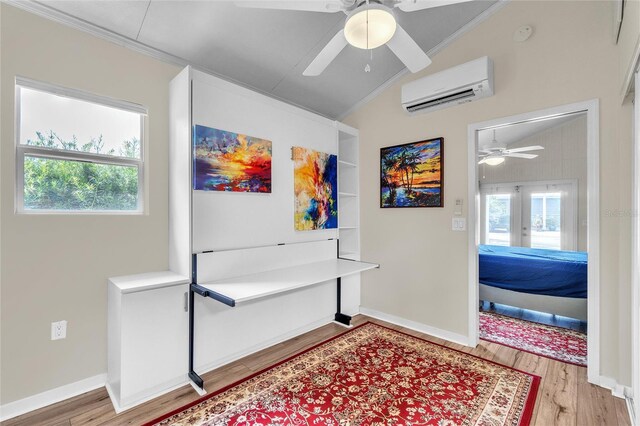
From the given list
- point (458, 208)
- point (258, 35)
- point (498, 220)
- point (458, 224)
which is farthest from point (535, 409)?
point (498, 220)

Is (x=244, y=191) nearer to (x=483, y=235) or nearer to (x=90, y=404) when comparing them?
(x=90, y=404)

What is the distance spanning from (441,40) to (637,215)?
2.28m

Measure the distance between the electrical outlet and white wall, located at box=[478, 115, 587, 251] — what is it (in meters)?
7.15

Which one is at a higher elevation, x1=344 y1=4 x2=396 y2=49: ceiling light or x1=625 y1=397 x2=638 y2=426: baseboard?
x1=344 y1=4 x2=396 y2=49: ceiling light

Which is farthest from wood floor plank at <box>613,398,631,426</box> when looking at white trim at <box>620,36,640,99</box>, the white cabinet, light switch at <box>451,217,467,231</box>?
the white cabinet

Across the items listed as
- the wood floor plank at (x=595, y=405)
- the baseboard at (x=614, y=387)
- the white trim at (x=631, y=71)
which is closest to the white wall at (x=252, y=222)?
the wood floor plank at (x=595, y=405)

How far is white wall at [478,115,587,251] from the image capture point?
526 centimetres

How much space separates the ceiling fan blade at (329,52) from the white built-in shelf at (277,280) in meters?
1.61

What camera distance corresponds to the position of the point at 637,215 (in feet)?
5.74

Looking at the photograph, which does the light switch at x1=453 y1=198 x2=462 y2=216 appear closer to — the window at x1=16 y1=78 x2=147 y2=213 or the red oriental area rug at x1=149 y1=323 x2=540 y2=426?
the red oriental area rug at x1=149 y1=323 x2=540 y2=426

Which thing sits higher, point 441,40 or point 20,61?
point 441,40

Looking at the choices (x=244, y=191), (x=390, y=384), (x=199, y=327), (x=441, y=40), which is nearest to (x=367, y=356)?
(x=390, y=384)

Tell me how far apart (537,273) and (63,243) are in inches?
176

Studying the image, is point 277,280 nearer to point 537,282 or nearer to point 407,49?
point 407,49
